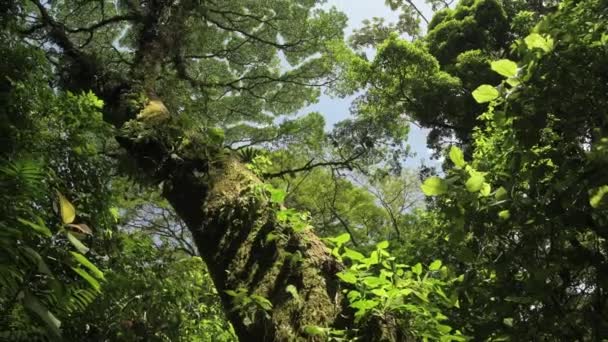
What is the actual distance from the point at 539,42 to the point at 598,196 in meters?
0.53

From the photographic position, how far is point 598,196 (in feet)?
4.34

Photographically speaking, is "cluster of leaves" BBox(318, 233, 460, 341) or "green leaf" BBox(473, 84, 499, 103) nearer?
"green leaf" BBox(473, 84, 499, 103)

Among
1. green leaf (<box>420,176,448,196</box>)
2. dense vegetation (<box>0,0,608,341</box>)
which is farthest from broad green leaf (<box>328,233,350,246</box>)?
green leaf (<box>420,176,448,196</box>)

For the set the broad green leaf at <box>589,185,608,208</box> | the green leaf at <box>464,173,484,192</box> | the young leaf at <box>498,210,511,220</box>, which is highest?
the green leaf at <box>464,173,484,192</box>

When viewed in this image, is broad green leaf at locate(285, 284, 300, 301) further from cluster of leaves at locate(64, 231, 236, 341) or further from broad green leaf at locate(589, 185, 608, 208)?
broad green leaf at locate(589, 185, 608, 208)

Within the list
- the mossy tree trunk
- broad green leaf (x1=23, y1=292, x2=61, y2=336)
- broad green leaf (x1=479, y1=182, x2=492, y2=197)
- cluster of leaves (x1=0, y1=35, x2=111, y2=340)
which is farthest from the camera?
the mossy tree trunk

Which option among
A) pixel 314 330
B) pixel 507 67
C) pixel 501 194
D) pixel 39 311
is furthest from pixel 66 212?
pixel 507 67

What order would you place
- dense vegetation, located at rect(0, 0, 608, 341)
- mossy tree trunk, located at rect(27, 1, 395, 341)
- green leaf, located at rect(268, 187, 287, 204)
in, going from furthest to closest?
green leaf, located at rect(268, 187, 287, 204) < mossy tree trunk, located at rect(27, 1, 395, 341) < dense vegetation, located at rect(0, 0, 608, 341)

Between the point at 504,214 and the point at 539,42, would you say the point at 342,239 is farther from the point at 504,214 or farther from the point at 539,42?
the point at 539,42

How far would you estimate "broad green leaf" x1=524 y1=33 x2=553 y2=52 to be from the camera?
1546 millimetres

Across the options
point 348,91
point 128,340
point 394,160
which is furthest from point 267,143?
point 128,340

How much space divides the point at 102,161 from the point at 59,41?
7.72ft

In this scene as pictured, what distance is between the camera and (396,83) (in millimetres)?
9016

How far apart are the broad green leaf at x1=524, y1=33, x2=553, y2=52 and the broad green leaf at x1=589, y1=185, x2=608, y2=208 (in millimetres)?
477
